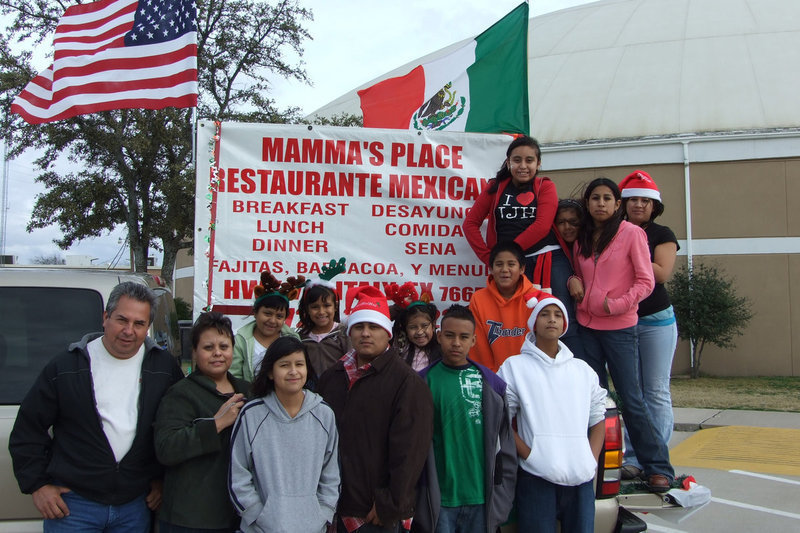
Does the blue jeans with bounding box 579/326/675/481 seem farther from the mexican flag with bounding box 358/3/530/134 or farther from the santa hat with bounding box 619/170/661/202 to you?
the mexican flag with bounding box 358/3/530/134

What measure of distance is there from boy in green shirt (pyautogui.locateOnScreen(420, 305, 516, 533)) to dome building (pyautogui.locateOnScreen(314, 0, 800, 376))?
621 inches

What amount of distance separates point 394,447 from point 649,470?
1868mm

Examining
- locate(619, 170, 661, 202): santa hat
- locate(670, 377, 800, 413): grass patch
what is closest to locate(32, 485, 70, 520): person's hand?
locate(619, 170, 661, 202): santa hat

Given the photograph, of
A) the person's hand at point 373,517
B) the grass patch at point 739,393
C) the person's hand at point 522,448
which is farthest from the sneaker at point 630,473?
the grass patch at point 739,393

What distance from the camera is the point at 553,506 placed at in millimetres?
3109

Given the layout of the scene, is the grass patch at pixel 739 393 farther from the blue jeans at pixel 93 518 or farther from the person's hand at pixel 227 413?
the blue jeans at pixel 93 518

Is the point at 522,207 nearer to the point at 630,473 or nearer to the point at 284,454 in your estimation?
the point at 630,473

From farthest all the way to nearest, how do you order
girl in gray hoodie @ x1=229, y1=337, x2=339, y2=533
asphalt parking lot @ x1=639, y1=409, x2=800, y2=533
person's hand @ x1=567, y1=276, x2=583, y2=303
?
1. asphalt parking lot @ x1=639, y1=409, x2=800, y2=533
2. person's hand @ x1=567, y1=276, x2=583, y2=303
3. girl in gray hoodie @ x1=229, y1=337, x2=339, y2=533

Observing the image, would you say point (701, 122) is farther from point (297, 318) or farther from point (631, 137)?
point (297, 318)

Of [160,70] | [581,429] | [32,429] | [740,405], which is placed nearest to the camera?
[32,429]

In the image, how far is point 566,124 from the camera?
19312 mm

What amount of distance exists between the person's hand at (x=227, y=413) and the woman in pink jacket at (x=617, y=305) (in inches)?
84.9

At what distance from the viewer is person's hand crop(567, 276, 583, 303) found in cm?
400

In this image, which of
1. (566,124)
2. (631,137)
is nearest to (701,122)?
(631,137)
